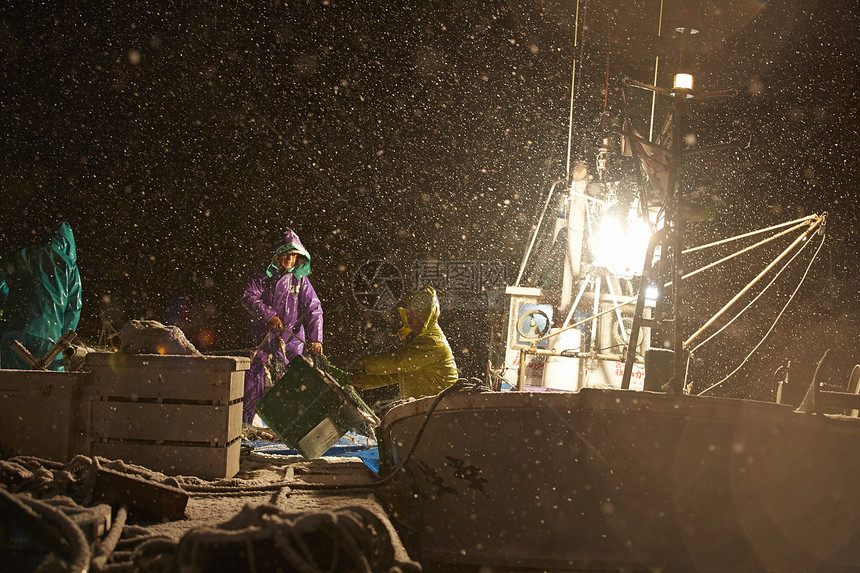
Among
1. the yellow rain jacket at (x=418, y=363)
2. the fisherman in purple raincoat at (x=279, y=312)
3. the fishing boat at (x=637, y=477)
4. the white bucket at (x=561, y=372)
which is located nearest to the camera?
the fishing boat at (x=637, y=477)

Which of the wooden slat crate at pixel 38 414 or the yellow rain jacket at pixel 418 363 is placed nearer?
the wooden slat crate at pixel 38 414

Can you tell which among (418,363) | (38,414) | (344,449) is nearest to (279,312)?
(344,449)

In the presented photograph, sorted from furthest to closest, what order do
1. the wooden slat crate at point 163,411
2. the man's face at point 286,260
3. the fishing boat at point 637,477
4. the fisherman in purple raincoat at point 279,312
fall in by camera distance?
the man's face at point 286,260
the fisherman in purple raincoat at point 279,312
the wooden slat crate at point 163,411
the fishing boat at point 637,477

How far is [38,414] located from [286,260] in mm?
4359

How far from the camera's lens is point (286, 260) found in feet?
25.2

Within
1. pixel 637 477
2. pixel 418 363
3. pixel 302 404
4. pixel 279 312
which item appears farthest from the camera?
pixel 279 312

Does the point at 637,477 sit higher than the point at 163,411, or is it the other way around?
the point at 163,411

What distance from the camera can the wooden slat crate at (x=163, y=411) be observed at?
341 cm

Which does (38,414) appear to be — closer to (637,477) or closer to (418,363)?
(418,363)

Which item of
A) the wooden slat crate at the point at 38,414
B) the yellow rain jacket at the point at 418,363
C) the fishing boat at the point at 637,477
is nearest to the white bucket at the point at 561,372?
the yellow rain jacket at the point at 418,363

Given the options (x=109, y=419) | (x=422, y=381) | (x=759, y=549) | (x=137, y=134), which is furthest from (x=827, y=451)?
(x=137, y=134)

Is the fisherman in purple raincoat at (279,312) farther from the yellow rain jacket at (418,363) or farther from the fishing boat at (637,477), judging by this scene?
the fishing boat at (637,477)

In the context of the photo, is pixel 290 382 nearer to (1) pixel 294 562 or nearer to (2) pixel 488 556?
(2) pixel 488 556

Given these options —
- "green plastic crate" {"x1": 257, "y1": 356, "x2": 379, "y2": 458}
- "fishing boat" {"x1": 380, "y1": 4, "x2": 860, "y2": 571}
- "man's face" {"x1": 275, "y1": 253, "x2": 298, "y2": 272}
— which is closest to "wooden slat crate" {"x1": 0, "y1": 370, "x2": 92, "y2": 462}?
"green plastic crate" {"x1": 257, "y1": 356, "x2": 379, "y2": 458}
